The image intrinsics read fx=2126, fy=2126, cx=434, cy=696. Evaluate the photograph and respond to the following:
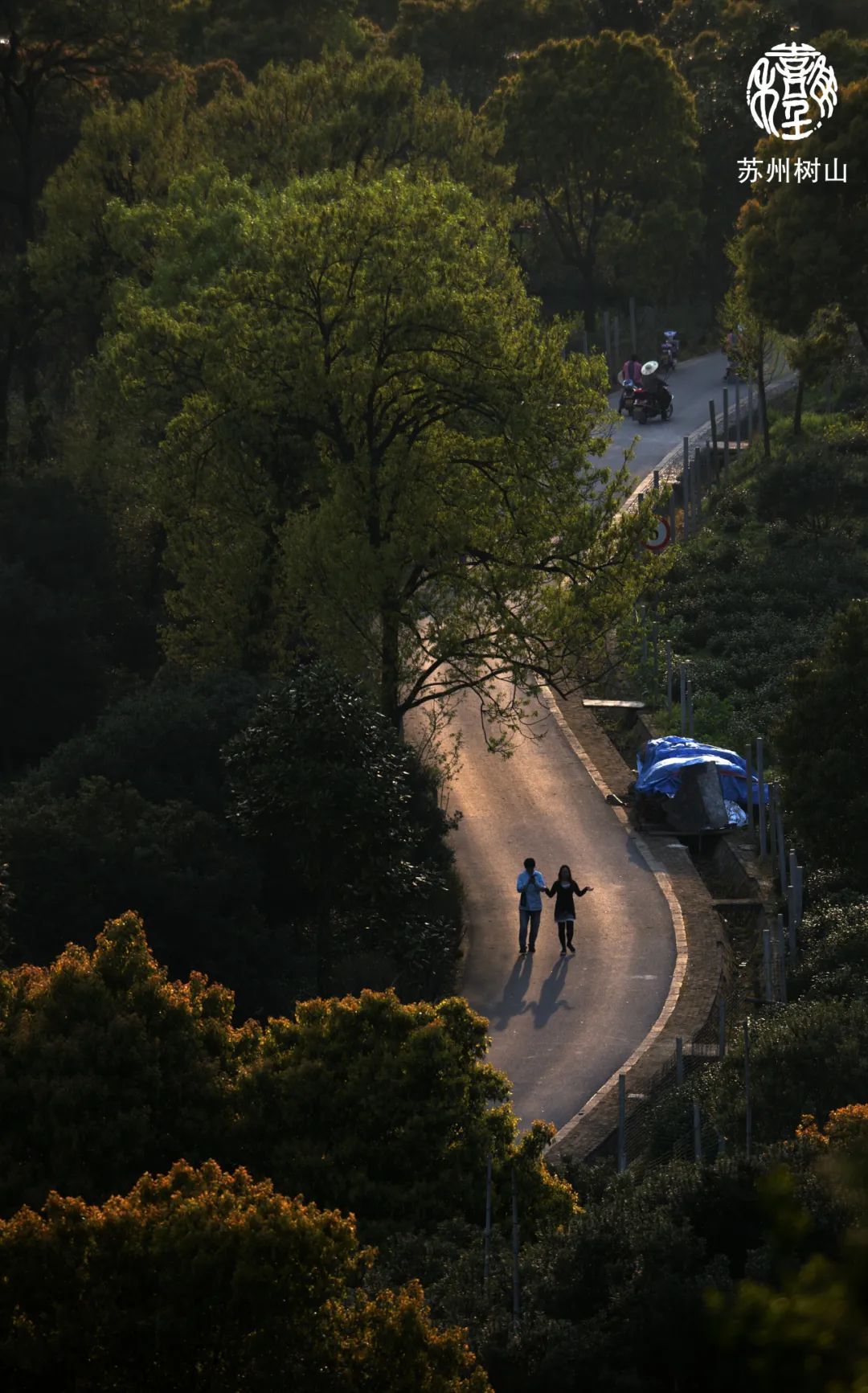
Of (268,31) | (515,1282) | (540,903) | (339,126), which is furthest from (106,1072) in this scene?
(268,31)

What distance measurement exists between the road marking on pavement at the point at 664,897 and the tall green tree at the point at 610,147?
31667 mm

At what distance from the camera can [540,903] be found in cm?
3003

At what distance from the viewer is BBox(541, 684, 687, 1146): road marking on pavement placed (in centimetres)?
2591

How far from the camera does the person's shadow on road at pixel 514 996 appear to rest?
28.5 m

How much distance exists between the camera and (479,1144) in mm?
18406

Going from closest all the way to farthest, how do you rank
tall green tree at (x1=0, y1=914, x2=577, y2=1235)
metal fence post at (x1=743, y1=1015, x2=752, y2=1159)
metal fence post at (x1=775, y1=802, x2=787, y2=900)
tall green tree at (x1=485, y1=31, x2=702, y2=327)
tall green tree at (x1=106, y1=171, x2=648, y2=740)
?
tall green tree at (x1=0, y1=914, x2=577, y2=1235) → metal fence post at (x1=743, y1=1015, x2=752, y2=1159) → metal fence post at (x1=775, y1=802, x2=787, y2=900) → tall green tree at (x1=106, y1=171, x2=648, y2=740) → tall green tree at (x1=485, y1=31, x2=702, y2=327)

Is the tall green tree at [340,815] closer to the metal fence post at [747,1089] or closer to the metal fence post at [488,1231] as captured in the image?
the metal fence post at [747,1089]

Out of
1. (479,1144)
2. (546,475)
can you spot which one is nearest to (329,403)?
(546,475)

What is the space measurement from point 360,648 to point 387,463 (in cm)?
303

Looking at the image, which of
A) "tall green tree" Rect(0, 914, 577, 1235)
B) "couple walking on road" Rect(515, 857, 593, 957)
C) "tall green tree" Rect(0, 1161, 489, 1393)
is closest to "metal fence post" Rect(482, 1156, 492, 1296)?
"tall green tree" Rect(0, 914, 577, 1235)

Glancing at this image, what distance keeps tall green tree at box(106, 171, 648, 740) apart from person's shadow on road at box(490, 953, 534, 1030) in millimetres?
5176

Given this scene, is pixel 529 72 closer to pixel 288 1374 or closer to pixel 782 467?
pixel 782 467

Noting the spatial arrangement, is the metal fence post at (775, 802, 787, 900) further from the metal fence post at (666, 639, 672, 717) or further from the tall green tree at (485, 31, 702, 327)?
the tall green tree at (485, 31, 702, 327)

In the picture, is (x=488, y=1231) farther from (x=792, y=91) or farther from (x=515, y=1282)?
(x=792, y=91)
